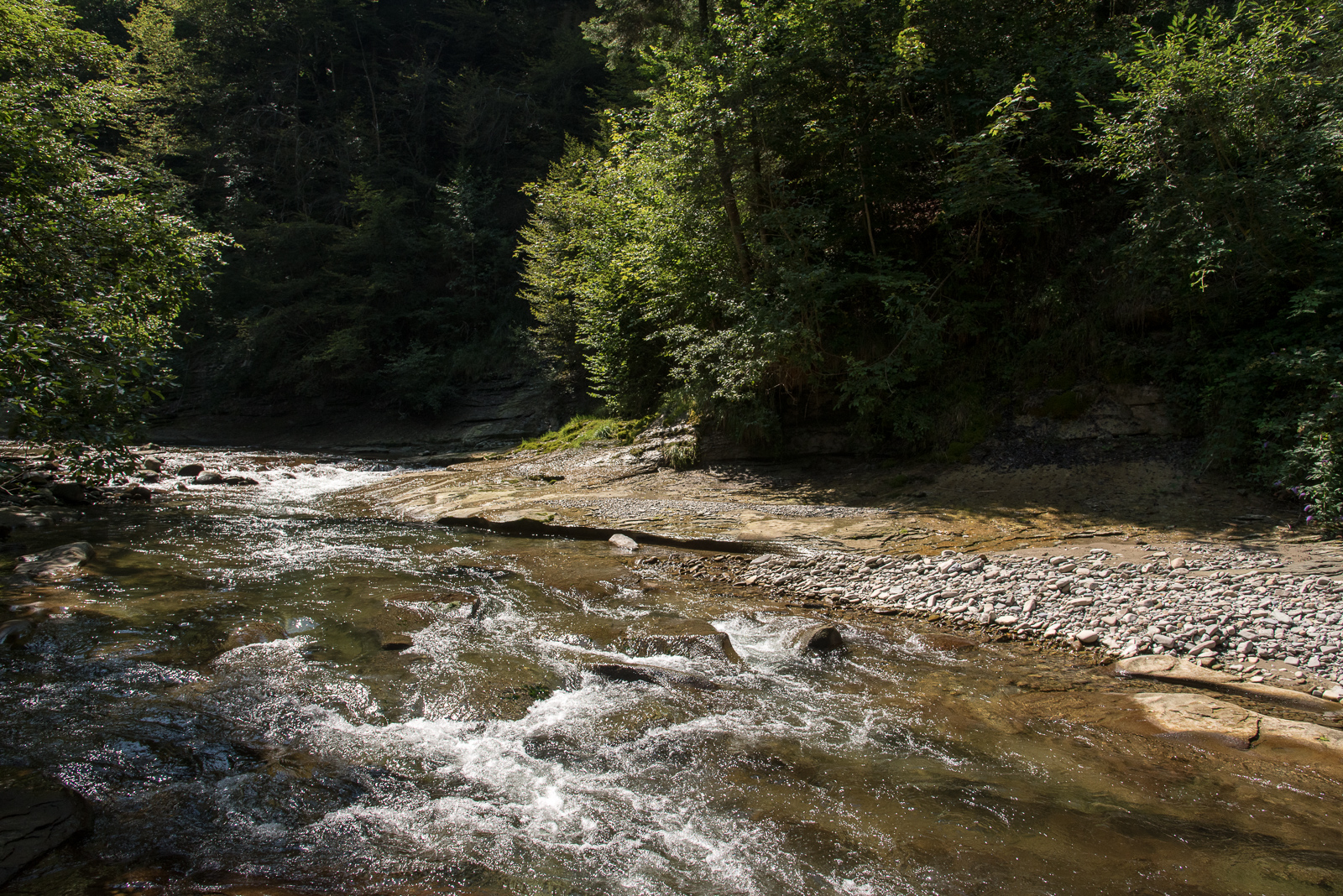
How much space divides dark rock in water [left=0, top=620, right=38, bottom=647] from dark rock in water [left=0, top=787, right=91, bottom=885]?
9.79ft

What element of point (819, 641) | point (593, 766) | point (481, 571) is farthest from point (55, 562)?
point (819, 641)

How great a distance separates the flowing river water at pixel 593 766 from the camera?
3256mm

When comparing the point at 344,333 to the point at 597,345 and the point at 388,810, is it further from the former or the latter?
the point at 388,810

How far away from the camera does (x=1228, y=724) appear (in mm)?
4527

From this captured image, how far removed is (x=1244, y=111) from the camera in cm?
829

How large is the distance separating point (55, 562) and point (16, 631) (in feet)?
9.23

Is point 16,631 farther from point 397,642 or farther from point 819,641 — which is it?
point 819,641

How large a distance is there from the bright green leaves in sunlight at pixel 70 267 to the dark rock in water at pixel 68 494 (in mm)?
4247

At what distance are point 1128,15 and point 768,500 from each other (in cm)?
1253

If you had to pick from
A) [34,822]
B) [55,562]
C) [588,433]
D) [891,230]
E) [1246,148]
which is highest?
[891,230]

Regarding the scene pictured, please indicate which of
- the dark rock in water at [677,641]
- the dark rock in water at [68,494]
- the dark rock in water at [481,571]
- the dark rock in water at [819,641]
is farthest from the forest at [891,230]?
the dark rock in water at [819,641]

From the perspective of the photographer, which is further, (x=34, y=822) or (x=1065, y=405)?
(x=1065, y=405)

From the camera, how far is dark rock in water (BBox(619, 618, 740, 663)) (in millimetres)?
6043

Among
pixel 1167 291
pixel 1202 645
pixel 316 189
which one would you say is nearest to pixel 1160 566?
pixel 1202 645
